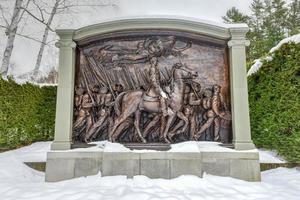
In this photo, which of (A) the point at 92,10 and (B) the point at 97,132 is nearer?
(B) the point at 97,132

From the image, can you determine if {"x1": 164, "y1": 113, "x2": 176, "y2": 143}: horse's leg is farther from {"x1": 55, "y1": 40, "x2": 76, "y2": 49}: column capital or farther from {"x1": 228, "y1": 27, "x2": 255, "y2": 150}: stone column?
{"x1": 55, "y1": 40, "x2": 76, "y2": 49}: column capital

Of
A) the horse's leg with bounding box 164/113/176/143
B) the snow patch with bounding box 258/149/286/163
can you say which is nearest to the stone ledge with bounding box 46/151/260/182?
the horse's leg with bounding box 164/113/176/143

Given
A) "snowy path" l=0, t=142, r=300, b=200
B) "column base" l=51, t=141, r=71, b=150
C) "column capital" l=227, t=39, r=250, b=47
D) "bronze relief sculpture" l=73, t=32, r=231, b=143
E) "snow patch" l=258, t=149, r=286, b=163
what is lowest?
"snowy path" l=0, t=142, r=300, b=200

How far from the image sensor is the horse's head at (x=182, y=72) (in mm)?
4902

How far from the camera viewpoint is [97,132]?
16.0 ft

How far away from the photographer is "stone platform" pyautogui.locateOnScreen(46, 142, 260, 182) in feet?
14.1

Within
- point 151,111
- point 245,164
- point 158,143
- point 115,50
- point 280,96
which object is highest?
point 115,50

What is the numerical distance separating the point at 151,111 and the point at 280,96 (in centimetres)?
299

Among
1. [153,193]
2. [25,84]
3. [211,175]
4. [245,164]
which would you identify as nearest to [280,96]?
[245,164]

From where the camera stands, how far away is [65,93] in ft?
15.6

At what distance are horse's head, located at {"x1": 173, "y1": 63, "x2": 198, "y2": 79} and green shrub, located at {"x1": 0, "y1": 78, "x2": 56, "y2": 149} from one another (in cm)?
478

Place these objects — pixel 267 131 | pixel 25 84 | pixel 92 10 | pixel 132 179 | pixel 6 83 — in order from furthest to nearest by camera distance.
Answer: pixel 92 10 < pixel 25 84 < pixel 6 83 < pixel 267 131 < pixel 132 179

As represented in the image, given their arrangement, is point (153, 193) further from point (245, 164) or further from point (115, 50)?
point (115, 50)

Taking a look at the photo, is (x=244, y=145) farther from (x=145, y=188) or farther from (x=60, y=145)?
(x=60, y=145)
